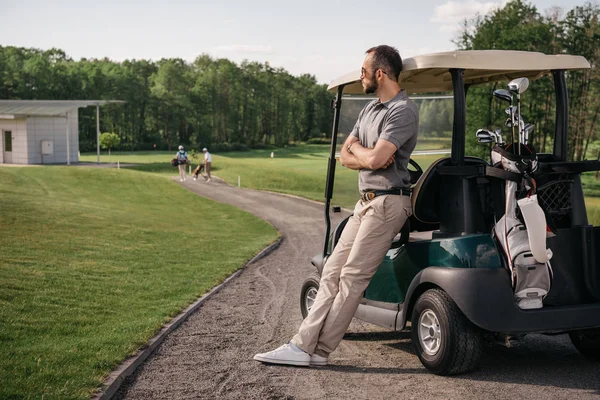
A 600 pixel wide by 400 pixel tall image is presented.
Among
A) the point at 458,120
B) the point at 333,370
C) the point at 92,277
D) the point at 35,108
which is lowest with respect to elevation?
the point at 92,277

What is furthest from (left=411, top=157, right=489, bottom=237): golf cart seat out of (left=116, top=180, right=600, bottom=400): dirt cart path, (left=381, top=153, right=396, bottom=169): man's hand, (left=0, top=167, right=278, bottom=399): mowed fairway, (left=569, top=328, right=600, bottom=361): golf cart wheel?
(left=0, top=167, right=278, bottom=399): mowed fairway

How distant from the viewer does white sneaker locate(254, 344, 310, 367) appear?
5.72 meters

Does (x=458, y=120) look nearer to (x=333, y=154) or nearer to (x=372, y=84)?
(x=372, y=84)

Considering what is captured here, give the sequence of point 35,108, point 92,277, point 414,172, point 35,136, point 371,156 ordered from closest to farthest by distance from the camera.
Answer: point 371,156
point 414,172
point 92,277
point 35,136
point 35,108

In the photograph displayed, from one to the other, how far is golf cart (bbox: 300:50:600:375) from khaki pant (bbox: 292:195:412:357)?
0.26 metres

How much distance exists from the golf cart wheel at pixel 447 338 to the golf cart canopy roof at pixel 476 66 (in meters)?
1.66

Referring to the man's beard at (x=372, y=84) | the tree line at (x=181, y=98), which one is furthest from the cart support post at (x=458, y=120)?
the tree line at (x=181, y=98)

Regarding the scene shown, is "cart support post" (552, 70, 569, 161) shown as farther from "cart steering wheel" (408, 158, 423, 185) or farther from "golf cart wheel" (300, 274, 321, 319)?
"golf cart wheel" (300, 274, 321, 319)

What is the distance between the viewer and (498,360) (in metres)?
6.11

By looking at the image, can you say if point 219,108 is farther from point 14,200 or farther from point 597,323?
point 597,323

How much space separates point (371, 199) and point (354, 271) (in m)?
0.55

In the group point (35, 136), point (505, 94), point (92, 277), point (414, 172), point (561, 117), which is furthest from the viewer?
point (35, 136)

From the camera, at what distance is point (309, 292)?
288 inches

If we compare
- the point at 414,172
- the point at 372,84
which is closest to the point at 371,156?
the point at 372,84
